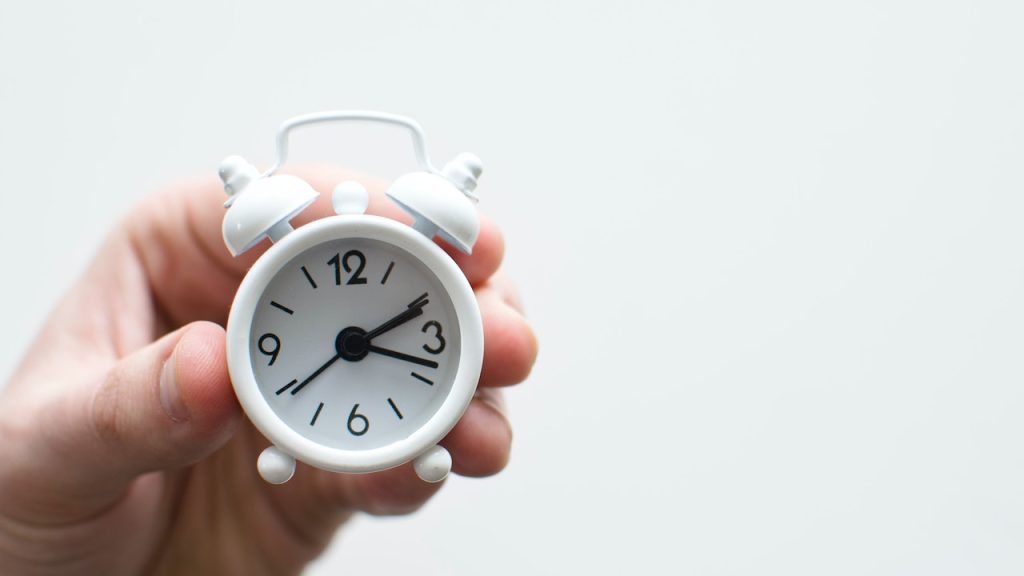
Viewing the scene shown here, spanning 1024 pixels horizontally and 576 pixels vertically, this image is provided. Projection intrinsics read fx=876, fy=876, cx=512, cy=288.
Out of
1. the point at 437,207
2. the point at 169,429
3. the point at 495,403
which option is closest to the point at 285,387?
the point at 169,429

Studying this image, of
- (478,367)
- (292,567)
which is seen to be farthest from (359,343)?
(292,567)

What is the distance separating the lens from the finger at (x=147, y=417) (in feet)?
3.08

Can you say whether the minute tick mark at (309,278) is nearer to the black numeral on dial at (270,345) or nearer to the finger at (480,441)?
the black numeral on dial at (270,345)

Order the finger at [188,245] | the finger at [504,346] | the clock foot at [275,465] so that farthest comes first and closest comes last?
the finger at [188,245]
the finger at [504,346]
the clock foot at [275,465]

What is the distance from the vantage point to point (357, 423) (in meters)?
0.97

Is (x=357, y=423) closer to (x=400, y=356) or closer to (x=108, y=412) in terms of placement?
(x=400, y=356)

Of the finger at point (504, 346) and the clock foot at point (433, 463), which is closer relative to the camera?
the clock foot at point (433, 463)

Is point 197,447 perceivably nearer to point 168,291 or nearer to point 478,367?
point 478,367

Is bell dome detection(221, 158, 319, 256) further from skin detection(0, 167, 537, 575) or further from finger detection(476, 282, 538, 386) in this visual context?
finger detection(476, 282, 538, 386)

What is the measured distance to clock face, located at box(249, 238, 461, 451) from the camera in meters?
0.97

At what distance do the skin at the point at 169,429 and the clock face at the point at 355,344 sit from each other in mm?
65

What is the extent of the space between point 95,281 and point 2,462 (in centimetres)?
32

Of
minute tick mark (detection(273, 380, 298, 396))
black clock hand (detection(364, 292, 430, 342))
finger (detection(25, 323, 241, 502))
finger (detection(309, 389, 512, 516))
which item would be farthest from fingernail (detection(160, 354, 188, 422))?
finger (detection(309, 389, 512, 516))

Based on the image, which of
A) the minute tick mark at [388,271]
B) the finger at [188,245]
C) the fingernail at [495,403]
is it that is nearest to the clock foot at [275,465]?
the minute tick mark at [388,271]
